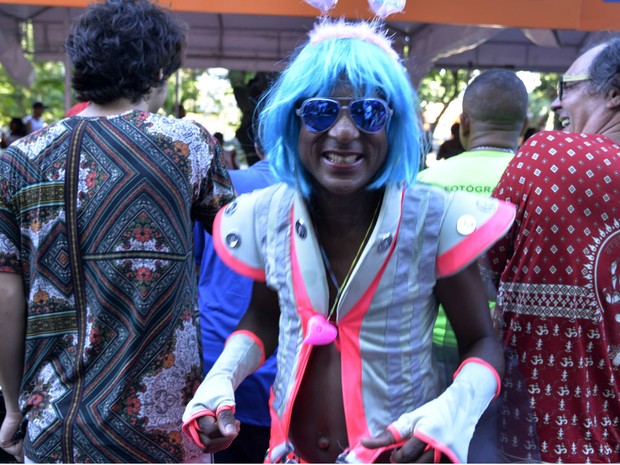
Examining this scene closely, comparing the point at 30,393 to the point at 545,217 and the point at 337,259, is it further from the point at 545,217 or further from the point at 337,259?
the point at 545,217

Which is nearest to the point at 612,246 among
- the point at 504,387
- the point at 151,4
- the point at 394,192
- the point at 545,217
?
the point at 545,217

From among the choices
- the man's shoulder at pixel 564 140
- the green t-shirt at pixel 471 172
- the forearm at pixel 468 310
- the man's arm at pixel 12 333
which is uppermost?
the man's shoulder at pixel 564 140

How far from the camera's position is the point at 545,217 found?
2.06 m

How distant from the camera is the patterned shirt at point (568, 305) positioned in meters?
2.06

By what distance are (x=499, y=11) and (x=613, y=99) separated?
3.96m

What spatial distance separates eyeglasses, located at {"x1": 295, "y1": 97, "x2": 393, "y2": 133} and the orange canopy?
4.46 m

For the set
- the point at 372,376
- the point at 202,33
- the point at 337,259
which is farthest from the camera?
the point at 202,33

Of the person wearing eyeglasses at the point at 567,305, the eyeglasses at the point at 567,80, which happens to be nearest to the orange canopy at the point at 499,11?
the eyeglasses at the point at 567,80

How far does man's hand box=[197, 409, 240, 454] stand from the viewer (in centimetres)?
157

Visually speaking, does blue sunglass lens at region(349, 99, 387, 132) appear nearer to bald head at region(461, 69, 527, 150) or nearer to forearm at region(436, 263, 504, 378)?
forearm at region(436, 263, 504, 378)

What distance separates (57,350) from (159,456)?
0.41m

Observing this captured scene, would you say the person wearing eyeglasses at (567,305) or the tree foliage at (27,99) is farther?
the tree foliage at (27,99)

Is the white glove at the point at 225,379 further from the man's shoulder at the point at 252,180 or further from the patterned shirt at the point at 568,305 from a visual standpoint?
the man's shoulder at the point at 252,180

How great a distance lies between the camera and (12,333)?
2158 mm
